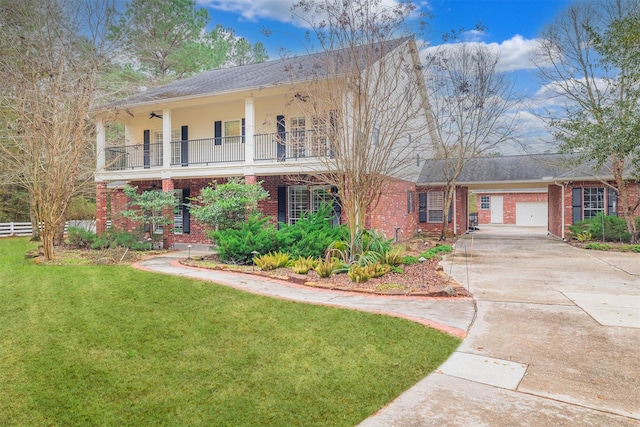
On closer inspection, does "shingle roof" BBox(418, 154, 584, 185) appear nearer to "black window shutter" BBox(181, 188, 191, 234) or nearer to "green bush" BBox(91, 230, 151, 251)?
"black window shutter" BBox(181, 188, 191, 234)

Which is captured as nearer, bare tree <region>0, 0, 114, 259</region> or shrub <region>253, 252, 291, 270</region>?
shrub <region>253, 252, 291, 270</region>

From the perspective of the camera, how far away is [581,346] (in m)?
4.36

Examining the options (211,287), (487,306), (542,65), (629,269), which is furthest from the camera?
(542,65)

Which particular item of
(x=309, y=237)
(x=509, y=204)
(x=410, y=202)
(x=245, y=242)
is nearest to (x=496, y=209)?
(x=509, y=204)

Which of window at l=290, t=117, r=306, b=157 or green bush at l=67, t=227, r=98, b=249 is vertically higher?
window at l=290, t=117, r=306, b=157

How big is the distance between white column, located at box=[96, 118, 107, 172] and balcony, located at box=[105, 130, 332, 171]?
0.80 ft

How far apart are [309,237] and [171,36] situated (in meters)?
24.4

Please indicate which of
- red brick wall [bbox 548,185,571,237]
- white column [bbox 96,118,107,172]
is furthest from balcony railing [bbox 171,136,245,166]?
red brick wall [bbox 548,185,571,237]

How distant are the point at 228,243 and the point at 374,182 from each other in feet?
12.9

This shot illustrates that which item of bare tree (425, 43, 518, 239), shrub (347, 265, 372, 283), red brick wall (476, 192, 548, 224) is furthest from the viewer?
red brick wall (476, 192, 548, 224)

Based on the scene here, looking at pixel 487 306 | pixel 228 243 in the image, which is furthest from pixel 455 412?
pixel 228 243

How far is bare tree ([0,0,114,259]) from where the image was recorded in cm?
1013

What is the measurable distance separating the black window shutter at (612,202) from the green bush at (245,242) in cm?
1486

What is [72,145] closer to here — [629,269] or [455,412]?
[455,412]
